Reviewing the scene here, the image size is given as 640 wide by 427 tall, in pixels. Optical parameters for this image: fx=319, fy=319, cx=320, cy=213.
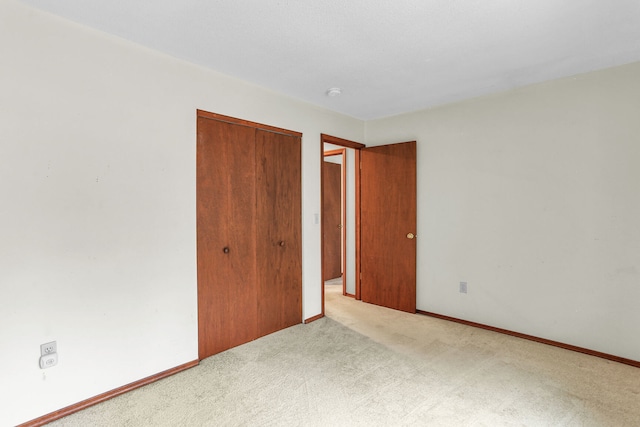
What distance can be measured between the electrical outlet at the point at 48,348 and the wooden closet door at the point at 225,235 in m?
0.91

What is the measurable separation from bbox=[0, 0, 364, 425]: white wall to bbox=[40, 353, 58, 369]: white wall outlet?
0.04 m

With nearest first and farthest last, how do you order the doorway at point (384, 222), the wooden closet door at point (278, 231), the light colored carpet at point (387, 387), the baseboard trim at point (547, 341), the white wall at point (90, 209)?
the white wall at point (90, 209) < the light colored carpet at point (387, 387) < the baseboard trim at point (547, 341) < the wooden closet door at point (278, 231) < the doorway at point (384, 222)

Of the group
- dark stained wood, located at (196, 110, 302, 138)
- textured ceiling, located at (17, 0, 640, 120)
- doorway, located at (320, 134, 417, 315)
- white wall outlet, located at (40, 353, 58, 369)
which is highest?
textured ceiling, located at (17, 0, 640, 120)

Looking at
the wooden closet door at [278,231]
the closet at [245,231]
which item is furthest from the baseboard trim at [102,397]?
the wooden closet door at [278,231]

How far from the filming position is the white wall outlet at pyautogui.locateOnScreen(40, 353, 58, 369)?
183cm

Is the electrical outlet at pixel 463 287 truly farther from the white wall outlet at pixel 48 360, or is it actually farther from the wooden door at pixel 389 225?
the white wall outlet at pixel 48 360

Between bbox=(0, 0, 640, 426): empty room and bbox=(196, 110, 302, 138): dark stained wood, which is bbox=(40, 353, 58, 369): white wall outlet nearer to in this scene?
bbox=(0, 0, 640, 426): empty room

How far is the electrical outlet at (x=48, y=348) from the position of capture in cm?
184

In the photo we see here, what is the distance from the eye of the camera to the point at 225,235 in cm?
275

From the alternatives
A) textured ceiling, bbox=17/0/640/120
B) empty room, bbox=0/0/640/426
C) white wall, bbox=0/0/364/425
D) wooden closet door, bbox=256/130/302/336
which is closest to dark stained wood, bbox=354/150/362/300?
empty room, bbox=0/0/640/426

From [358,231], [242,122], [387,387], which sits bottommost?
[387,387]

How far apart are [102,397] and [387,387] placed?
1.86 meters

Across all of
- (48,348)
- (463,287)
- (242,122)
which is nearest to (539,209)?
(463,287)

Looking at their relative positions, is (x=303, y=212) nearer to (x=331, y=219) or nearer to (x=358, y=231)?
(x=358, y=231)
